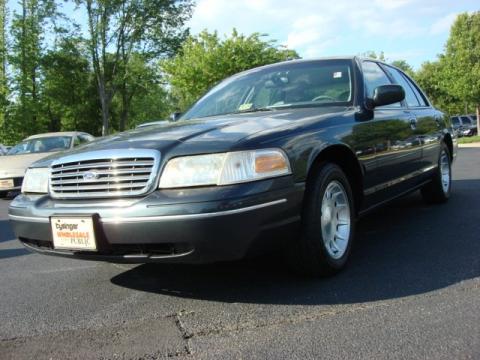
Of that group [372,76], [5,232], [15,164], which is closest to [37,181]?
[372,76]

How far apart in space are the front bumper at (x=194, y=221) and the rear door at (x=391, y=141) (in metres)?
1.33

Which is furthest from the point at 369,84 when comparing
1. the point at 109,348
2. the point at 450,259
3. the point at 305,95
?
the point at 109,348

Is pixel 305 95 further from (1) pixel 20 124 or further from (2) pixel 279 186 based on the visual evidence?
(1) pixel 20 124

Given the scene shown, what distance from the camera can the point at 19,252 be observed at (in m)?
5.02

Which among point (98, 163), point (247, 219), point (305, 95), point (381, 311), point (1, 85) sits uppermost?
point (1, 85)

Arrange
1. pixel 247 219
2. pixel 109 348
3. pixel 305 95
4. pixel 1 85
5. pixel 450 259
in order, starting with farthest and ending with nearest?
1. pixel 1 85
2. pixel 305 95
3. pixel 450 259
4. pixel 247 219
5. pixel 109 348

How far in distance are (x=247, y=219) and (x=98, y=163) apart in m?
0.94

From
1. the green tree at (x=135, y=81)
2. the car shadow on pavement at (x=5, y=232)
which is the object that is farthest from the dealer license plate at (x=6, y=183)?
the green tree at (x=135, y=81)

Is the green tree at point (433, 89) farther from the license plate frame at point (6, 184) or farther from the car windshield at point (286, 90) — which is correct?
the car windshield at point (286, 90)

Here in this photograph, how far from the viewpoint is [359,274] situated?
11.4 feet

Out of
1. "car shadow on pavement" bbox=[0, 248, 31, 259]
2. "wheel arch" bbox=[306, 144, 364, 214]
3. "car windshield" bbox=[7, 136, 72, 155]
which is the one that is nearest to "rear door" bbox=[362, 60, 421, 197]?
"wheel arch" bbox=[306, 144, 364, 214]

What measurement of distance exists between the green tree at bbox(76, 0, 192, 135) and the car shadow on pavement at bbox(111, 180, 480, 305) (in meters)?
26.1

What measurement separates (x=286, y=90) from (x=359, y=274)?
5.44ft

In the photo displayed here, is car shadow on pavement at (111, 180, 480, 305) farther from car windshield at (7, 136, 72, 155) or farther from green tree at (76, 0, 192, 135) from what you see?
green tree at (76, 0, 192, 135)
